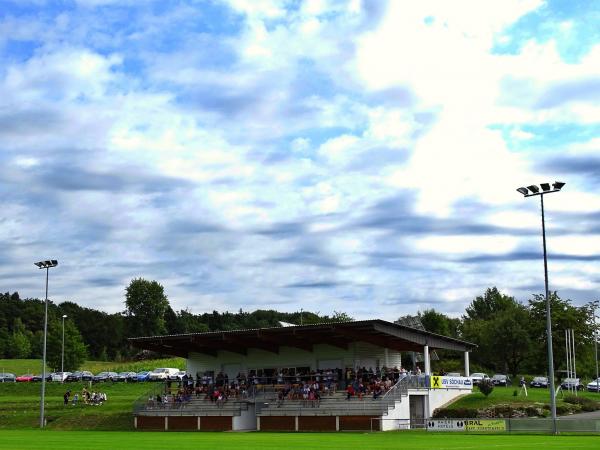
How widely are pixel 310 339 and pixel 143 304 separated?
113589 millimetres

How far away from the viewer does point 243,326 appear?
564ft

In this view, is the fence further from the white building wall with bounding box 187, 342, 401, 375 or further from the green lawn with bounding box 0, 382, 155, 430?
the green lawn with bounding box 0, 382, 155, 430

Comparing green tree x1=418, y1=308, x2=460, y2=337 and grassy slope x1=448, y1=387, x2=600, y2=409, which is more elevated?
green tree x1=418, y1=308, x2=460, y2=337

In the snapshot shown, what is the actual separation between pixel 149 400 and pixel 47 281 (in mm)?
11706

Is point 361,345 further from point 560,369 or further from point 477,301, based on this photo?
point 477,301

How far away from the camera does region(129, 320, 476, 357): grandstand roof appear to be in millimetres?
52203

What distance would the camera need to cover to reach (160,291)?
166m

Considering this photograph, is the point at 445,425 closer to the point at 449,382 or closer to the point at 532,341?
the point at 449,382

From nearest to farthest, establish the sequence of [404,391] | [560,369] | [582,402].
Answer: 1. [404,391]
2. [582,402]
3. [560,369]

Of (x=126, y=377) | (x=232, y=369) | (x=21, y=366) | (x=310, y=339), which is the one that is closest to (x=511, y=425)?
(x=310, y=339)

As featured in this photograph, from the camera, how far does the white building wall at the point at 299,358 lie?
56312 millimetres

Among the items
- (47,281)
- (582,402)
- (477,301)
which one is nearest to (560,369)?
(582,402)

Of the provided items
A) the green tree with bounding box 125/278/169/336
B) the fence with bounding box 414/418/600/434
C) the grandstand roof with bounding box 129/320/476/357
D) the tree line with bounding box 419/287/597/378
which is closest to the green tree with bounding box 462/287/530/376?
the tree line with bounding box 419/287/597/378

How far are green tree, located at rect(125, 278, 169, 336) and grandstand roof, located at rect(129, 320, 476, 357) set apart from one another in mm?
100462
